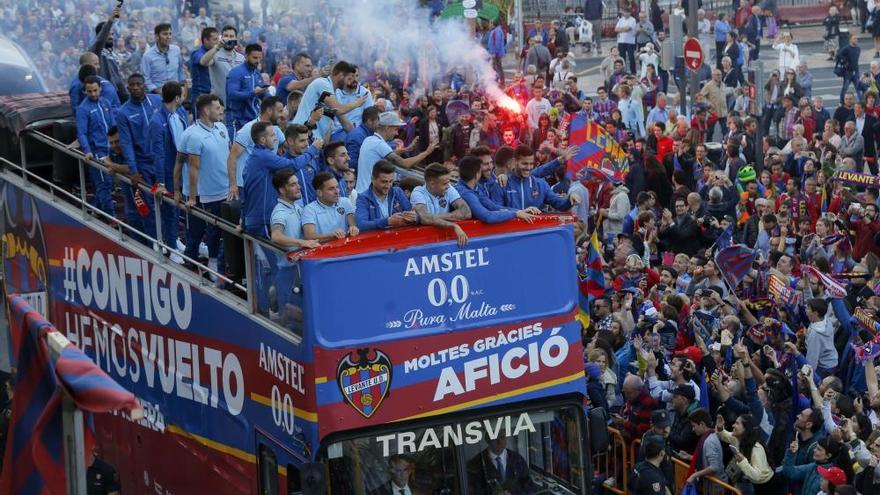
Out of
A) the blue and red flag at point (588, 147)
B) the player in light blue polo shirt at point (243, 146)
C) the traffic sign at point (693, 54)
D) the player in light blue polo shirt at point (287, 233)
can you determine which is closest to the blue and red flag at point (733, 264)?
the blue and red flag at point (588, 147)

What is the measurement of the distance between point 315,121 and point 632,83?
44.2 feet

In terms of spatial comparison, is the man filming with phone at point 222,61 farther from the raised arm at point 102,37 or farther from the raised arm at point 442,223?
the raised arm at point 442,223

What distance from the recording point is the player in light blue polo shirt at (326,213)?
10594mm

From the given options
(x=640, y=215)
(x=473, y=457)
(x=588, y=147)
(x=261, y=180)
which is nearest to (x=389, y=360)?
(x=473, y=457)

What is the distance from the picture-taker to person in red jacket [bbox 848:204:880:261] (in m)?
17.3

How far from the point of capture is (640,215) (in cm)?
1773

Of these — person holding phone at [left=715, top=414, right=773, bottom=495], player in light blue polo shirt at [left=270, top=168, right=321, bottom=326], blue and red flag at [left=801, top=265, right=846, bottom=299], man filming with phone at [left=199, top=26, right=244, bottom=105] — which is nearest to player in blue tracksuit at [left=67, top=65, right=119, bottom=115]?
man filming with phone at [left=199, top=26, right=244, bottom=105]

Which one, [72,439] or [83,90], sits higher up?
[83,90]

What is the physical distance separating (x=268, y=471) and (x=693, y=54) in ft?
52.1

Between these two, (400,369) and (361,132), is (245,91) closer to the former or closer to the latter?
(361,132)

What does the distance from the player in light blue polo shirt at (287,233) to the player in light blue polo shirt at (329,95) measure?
2722 millimetres

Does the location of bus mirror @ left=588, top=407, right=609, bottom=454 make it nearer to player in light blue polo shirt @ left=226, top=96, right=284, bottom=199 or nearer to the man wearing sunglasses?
player in light blue polo shirt @ left=226, top=96, right=284, bottom=199

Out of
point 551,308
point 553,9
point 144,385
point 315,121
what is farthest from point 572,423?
point 553,9

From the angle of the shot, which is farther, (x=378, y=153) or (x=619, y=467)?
(x=619, y=467)
